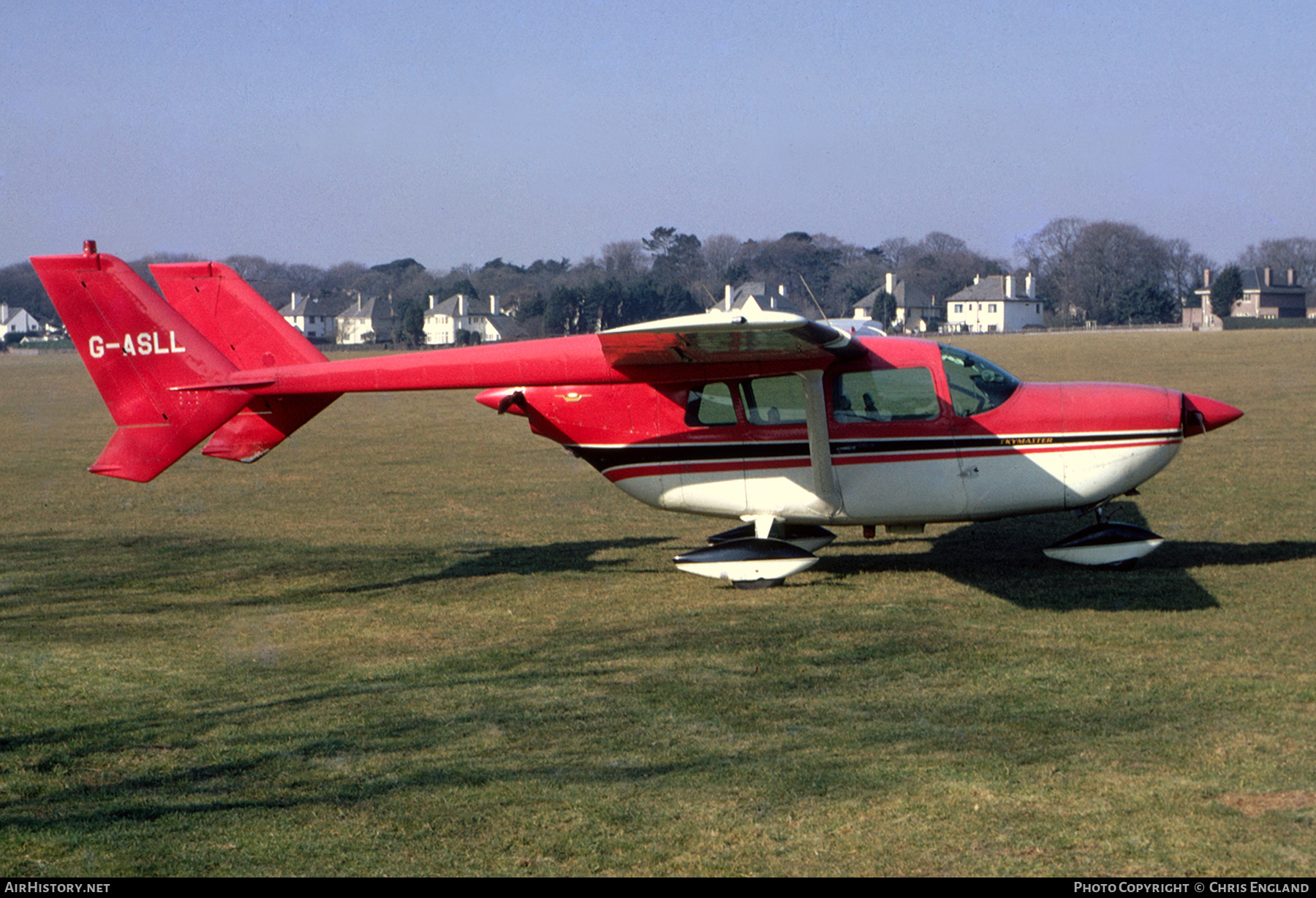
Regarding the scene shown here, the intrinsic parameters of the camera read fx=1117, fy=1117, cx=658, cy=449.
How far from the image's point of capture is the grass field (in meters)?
4.93

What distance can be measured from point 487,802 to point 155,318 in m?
7.10

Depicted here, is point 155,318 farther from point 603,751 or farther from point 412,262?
point 412,262

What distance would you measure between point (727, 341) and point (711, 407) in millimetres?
1511

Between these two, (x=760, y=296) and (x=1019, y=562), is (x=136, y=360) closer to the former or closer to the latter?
(x=1019, y=562)

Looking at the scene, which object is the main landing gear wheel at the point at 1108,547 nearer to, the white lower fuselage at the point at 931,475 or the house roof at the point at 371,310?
the white lower fuselage at the point at 931,475

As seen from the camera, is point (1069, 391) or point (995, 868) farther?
point (1069, 391)

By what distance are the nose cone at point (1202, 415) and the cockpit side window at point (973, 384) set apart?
1.53 metres

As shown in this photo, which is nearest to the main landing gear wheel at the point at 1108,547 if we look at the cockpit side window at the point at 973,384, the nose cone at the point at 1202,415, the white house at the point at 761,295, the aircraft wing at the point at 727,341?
the nose cone at the point at 1202,415

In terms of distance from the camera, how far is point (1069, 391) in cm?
1038

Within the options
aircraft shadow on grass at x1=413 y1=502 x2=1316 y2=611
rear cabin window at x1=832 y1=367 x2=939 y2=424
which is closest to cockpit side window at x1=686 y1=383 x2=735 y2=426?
rear cabin window at x1=832 y1=367 x2=939 y2=424

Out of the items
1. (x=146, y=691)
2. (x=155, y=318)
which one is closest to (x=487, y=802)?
(x=146, y=691)

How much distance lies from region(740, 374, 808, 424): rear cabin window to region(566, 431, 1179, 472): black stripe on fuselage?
237mm

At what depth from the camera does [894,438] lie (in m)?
10.3

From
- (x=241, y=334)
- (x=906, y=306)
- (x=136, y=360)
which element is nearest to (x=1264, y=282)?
(x=906, y=306)
